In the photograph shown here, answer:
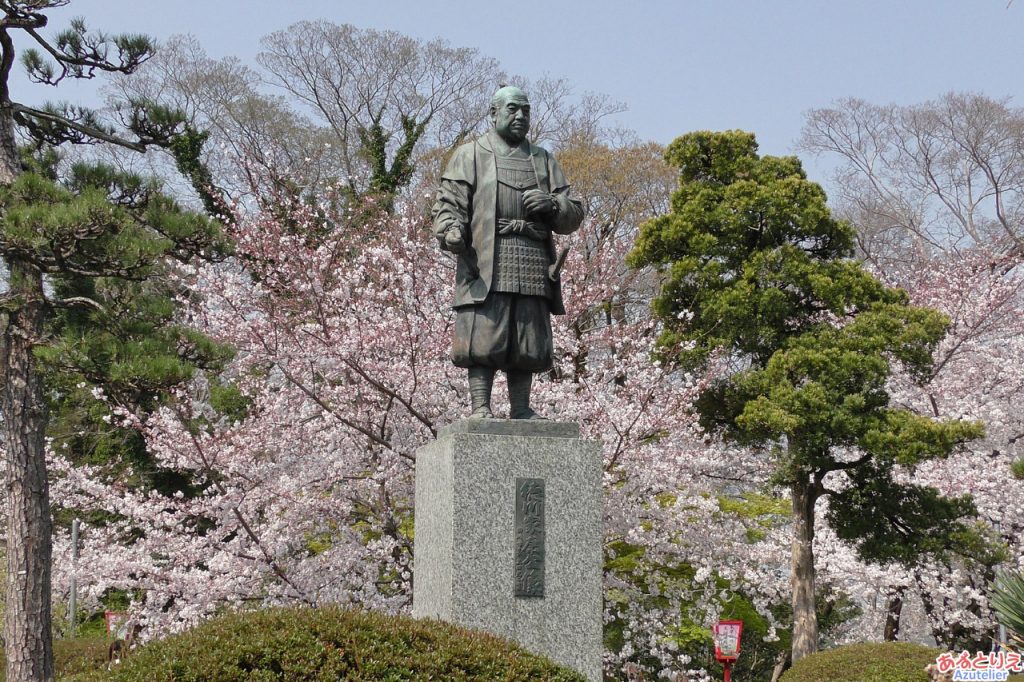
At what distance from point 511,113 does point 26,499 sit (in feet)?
22.9

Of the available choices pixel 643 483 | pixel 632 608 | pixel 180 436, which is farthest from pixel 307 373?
pixel 632 608

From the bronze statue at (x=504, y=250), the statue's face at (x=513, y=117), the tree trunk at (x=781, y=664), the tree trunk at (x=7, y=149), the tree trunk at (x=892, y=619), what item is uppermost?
the tree trunk at (x=7, y=149)

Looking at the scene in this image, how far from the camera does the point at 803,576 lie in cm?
1153

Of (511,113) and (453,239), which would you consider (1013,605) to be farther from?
(511,113)

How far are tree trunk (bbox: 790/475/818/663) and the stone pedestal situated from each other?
703 centimetres

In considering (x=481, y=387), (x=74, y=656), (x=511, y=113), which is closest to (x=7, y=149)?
(x=74, y=656)

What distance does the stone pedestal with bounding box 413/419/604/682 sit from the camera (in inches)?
194

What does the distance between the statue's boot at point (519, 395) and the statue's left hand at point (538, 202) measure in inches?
39.5

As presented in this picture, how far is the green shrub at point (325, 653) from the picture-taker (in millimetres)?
3502

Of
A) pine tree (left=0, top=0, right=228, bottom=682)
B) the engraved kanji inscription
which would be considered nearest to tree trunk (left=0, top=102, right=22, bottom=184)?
pine tree (left=0, top=0, right=228, bottom=682)

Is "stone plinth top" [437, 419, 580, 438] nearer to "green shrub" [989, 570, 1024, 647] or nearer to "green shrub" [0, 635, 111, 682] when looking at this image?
"green shrub" [989, 570, 1024, 647]

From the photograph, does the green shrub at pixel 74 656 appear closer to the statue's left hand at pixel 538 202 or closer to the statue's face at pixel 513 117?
the statue's left hand at pixel 538 202

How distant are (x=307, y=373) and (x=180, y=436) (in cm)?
154

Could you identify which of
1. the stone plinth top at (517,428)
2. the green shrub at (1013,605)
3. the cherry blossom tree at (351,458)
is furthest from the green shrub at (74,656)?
the green shrub at (1013,605)
